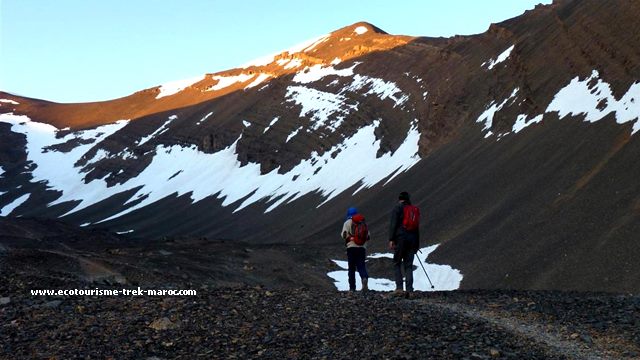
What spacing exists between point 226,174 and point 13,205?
5589cm

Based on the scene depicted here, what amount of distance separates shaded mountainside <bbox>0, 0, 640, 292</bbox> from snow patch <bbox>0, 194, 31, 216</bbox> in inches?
19.7

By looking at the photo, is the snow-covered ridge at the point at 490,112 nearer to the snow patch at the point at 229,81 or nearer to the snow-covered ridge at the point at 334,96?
the snow-covered ridge at the point at 334,96

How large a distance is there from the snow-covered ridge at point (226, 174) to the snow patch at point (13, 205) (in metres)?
7.35

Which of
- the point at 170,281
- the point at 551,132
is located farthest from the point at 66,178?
the point at 170,281

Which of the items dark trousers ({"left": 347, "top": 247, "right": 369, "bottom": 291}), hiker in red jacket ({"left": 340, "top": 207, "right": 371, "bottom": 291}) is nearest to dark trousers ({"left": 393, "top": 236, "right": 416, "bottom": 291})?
hiker in red jacket ({"left": 340, "top": 207, "right": 371, "bottom": 291})

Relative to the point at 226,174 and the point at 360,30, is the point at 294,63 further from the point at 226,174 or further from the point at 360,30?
the point at 226,174

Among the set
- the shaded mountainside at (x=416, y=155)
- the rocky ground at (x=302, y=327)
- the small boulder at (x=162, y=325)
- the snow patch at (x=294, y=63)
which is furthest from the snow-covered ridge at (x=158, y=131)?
the small boulder at (x=162, y=325)

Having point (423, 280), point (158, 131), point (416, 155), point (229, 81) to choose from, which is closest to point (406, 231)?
point (423, 280)

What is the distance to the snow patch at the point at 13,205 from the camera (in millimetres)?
145675

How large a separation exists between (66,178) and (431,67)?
3918 inches

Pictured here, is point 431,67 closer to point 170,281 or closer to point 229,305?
point 170,281

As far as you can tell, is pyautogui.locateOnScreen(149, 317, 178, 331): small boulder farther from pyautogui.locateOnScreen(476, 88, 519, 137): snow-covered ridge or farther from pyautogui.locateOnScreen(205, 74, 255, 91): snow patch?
pyautogui.locateOnScreen(205, 74, 255, 91): snow patch

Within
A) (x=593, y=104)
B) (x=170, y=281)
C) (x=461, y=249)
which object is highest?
(x=593, y=104)

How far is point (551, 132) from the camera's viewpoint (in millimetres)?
52156
